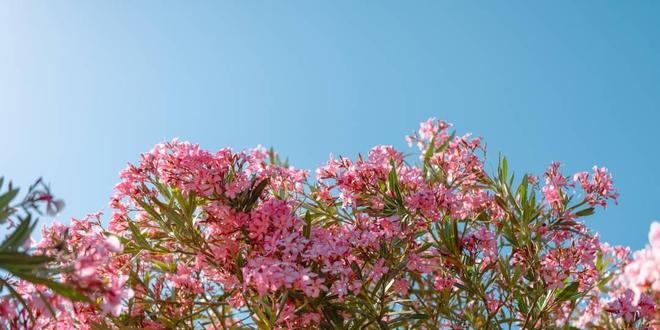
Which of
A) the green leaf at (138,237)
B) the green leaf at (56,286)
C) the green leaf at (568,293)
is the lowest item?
the green leaf at (56,286)

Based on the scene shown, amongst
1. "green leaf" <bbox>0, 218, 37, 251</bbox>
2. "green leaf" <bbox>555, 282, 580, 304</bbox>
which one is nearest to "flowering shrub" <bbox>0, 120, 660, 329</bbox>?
"green leaf" <bbox>555, 282, 580, 304</bbox>

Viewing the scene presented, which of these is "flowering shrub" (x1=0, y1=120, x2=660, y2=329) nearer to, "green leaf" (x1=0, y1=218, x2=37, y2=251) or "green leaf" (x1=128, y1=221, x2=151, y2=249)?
"green leaf" (x1=128, y1=221, x2=151, y2=249)

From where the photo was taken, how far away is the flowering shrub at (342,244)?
2.82m

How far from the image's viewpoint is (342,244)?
2.90 metres

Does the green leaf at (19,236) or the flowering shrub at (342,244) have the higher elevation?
the flowering shrub at (342,244)

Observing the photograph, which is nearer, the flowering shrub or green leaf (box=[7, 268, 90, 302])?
green leaf (box=[7, 268, 90, 302])

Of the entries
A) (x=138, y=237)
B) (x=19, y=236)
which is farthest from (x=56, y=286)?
(x=138, y=237)

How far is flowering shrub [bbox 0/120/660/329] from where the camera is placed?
9.25ft

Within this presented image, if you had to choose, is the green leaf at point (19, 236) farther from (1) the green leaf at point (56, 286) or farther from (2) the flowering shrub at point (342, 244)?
(2) the flowering shrub at point (342, 244)

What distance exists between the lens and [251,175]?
316 centimetres

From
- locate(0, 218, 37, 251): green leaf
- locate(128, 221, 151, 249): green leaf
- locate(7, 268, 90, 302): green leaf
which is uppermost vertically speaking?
locate(128, 221, 151, 249): green leaf

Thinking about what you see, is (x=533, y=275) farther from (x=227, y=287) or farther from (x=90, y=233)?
(x=90, y=233)

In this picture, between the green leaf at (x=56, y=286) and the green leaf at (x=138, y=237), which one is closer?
the green leaf at (x=56, y=286)

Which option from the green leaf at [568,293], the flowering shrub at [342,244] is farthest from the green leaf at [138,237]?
the green leaf at [568,293]
